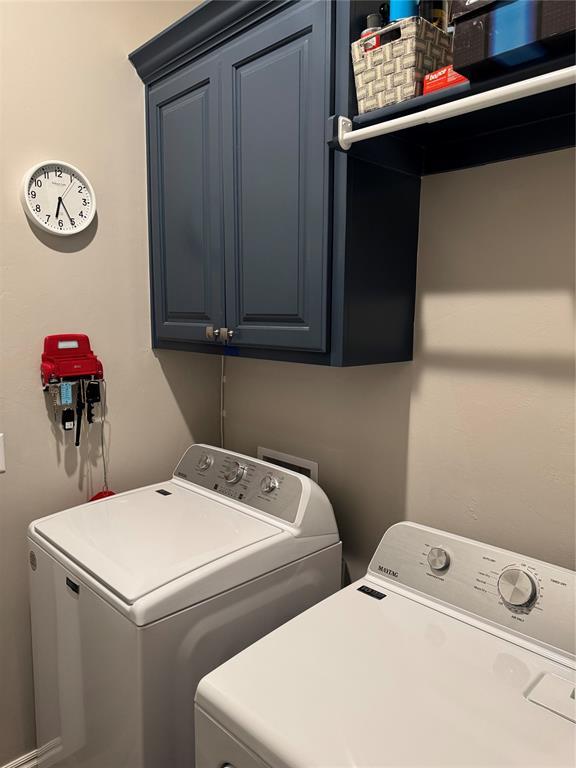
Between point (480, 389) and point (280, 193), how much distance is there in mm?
713

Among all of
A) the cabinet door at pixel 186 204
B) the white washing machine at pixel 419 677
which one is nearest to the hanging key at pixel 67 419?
the cabinet door at pixel 186 204

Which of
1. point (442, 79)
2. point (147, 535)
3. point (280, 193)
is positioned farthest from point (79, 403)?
point (442, 79)

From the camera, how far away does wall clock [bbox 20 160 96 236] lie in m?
1.49

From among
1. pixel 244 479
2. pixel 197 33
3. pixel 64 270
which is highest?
pixel 197 33

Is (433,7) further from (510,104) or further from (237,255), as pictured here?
(237,255)

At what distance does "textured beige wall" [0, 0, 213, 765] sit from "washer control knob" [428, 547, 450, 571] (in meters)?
1.10

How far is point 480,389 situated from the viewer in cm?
130

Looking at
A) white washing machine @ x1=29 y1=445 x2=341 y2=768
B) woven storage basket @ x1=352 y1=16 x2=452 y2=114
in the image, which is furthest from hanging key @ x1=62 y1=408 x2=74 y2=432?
woven storage basket @ x1=352 y1=16 x2=452 y2=114

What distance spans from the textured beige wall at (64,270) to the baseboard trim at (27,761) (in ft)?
0.09

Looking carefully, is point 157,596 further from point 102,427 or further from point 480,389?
point 480,389

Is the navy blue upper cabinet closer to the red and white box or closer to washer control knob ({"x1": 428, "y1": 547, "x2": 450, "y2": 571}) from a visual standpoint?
the red and white box

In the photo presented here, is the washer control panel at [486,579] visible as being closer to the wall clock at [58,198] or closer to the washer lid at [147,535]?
the washer lid at [147,535]

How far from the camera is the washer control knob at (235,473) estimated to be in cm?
162

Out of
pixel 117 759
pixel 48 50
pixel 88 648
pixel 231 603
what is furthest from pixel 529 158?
pixel 117 759
